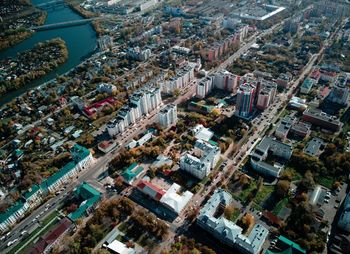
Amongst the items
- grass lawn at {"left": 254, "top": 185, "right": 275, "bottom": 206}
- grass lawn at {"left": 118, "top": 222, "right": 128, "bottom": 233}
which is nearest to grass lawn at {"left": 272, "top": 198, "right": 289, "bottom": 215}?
grass lawn at {"left": 254, "top": 185, "right": 275, "bottom": 206}

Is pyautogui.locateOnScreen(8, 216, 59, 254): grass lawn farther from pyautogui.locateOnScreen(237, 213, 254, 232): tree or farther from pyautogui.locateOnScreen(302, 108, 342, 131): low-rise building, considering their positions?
pyautogui.locateOnScreen(302, 108, 342, 131): low-rise building

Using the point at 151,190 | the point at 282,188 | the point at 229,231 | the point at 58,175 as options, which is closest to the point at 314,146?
the point at 282,188

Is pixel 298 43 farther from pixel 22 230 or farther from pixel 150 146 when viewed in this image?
pixel 22 230

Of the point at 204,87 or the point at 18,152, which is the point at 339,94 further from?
the point at 18,152

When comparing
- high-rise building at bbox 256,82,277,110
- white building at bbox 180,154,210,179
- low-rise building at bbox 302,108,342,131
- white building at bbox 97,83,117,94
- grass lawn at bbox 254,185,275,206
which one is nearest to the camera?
grass lawn at bbox 254,185,275,206

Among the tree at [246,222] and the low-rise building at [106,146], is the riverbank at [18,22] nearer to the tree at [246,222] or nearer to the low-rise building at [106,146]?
the low-rise building at [106,146]

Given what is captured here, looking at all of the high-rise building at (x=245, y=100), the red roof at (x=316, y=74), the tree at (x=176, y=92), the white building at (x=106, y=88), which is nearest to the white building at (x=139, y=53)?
the white building at (x=106, y=88)
